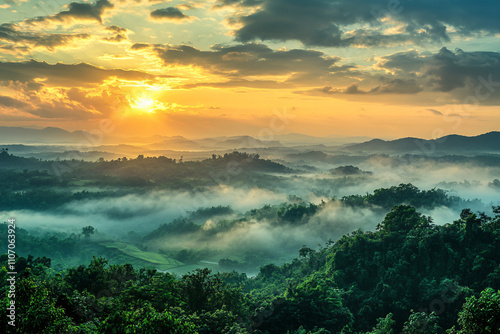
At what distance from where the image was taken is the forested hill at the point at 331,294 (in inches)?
899

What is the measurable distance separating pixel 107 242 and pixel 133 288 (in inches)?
6428

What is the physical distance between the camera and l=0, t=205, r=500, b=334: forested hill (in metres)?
22.8

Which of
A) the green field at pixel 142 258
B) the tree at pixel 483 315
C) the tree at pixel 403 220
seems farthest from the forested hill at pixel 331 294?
the green field at pixel 142 258

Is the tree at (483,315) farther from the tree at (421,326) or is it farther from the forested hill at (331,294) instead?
the tree at (421,326)

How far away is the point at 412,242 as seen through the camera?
194ft

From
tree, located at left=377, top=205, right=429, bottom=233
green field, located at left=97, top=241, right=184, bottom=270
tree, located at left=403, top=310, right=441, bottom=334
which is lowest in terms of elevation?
green field, located at left=97, top=241, right=184, bottom=270

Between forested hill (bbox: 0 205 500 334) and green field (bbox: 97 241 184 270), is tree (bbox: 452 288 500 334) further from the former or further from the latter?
green field (bbox: 97 241 184 270)

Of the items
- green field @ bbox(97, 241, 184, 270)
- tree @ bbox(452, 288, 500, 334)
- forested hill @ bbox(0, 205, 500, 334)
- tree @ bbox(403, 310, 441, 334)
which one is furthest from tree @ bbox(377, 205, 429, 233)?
green field @ bbox(97, 241, 184, 270)

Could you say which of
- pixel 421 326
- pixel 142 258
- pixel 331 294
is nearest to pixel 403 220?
pixel 331 294

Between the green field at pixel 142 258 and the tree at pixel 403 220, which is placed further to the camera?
the green field at pixel 142 258

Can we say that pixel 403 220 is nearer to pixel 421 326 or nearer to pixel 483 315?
pixel 421 326

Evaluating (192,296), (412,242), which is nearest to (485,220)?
(412,242)

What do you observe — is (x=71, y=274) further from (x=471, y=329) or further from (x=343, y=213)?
(x=343, y=213)

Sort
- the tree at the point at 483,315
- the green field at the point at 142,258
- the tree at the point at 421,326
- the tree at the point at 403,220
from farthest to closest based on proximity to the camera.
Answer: the green field at the point at 142,258, the tree at the point at 403,220, the tree at the point at 421,326, the tree at the point at 483,315
